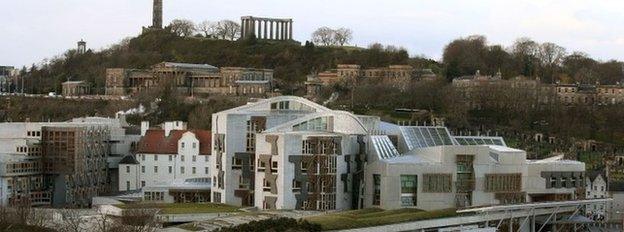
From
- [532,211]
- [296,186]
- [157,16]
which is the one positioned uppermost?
[157,16]

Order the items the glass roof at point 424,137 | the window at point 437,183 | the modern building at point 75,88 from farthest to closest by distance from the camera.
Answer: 1. the modern building at point 75,88
2. the glass roof at point 424,137
3. the window at point 437,183

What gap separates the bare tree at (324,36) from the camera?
121 meters

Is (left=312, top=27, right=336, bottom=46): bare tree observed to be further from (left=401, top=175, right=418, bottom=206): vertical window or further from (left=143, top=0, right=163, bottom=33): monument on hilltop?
(left=401, top=175, right=418, bottom=206): vertical window

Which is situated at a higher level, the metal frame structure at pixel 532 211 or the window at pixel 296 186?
the window at pixel 296 186

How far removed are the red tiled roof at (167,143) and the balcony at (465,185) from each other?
50.7ft

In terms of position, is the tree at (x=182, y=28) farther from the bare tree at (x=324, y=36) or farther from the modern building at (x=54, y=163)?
the modern building at (x=54, y=163)

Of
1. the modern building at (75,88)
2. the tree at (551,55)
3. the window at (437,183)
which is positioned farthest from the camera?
the tree at (551,55)

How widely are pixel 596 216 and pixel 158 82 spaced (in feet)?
181

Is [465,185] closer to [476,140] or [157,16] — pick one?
[476,140]

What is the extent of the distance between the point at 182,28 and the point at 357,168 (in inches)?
2979

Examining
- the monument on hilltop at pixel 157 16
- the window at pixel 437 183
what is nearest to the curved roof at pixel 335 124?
the window at pixel 437 183

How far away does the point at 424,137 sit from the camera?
182ft

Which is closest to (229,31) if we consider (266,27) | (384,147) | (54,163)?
(266,27)

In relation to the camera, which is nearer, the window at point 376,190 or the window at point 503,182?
the window at point 376,190
